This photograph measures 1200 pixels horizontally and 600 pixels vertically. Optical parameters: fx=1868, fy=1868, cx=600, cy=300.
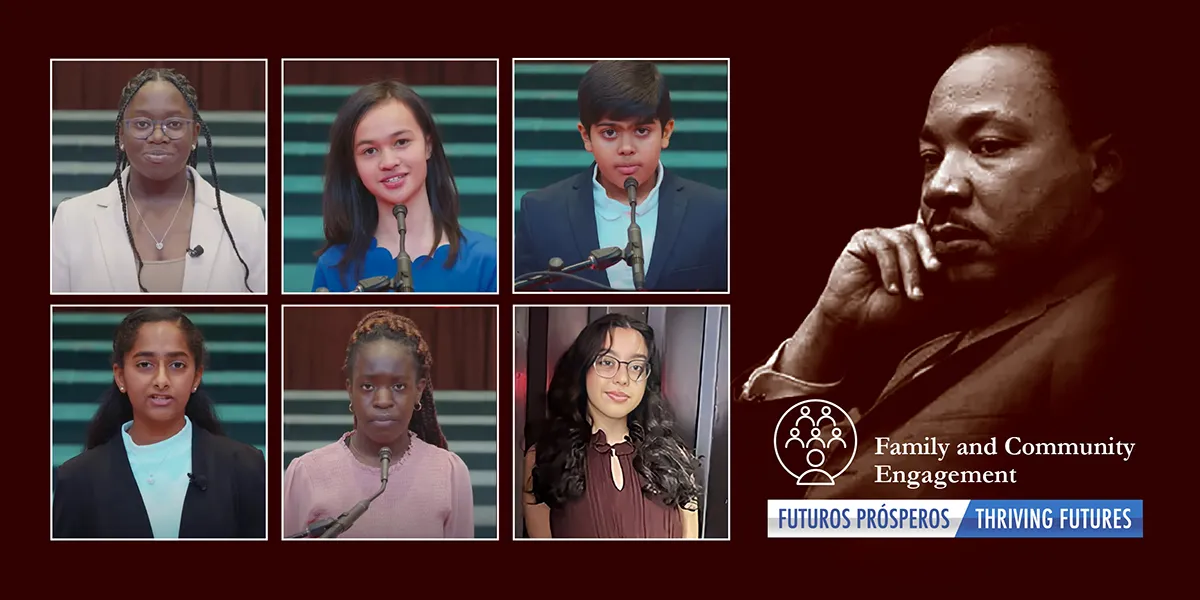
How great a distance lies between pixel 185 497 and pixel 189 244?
1.04 meters

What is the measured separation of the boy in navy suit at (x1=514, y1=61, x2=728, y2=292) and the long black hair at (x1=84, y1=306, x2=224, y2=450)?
4.46ft

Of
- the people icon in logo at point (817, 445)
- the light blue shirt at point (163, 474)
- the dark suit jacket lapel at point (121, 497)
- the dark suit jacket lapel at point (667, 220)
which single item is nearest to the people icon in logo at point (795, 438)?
the people icon in logo at point (817, 445)

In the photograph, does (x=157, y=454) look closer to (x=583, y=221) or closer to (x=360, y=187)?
(x=360, y=187)

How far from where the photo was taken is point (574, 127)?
7.64m

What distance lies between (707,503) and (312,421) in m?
1.66

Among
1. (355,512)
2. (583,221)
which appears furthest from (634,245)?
(355,512)

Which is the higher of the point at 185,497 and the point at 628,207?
the point at 628,207

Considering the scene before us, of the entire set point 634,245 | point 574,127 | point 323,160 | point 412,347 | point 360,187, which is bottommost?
point 412,347

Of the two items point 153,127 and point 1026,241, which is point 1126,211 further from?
point 153,127

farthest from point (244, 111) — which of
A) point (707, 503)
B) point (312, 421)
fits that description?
point (707, 503)

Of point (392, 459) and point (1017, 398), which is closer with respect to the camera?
point (1017, 398)

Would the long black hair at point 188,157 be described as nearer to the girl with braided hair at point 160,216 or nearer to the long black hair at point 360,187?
the girl with braided hair at point 160,216

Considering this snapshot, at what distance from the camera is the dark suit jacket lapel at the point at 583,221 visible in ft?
25.0

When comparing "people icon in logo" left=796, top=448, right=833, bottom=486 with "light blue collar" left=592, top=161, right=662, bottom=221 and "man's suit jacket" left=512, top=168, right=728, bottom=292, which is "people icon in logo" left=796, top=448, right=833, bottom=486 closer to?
"man's suit jacket" left=512, top=168, right=728, bottom=292
